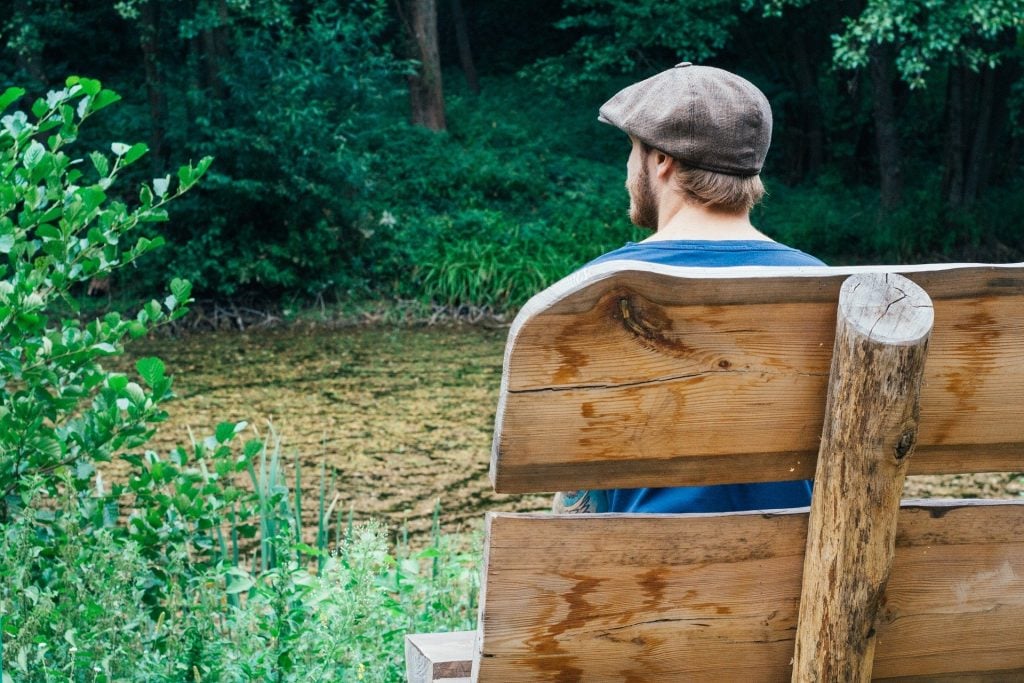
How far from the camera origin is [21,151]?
304 cm

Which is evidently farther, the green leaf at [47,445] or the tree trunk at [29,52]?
the tree trunk at [29,52]

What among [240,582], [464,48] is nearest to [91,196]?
[240,582]

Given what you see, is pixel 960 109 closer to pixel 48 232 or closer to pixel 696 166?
pixel 48 232

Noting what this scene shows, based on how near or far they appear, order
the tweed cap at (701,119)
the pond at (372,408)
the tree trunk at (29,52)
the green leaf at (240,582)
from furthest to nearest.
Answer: the tree trunk at (29,52), the pond at (372,408), the green leaf at (240,582), the tweed cap at (701,119)

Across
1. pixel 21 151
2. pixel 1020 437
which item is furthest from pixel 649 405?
pixel 21 151

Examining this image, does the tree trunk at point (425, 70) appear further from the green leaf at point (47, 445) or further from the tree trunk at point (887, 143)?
the green leaf at point (47, 445)

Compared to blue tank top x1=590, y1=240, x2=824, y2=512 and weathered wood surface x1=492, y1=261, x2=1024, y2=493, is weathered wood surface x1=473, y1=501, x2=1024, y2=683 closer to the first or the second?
weathered wood surface x1=492, y1=261, x2=1024, y2=493

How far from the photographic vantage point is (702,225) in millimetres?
2057

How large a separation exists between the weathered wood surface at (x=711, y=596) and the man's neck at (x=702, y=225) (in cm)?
64

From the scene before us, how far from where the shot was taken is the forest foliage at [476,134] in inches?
482

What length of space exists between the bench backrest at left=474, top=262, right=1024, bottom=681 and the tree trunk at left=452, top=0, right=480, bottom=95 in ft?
60.9

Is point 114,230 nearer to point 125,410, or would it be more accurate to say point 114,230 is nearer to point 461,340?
point 125,410

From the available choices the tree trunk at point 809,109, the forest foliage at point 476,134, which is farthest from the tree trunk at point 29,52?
the tree trunk at point 809,109

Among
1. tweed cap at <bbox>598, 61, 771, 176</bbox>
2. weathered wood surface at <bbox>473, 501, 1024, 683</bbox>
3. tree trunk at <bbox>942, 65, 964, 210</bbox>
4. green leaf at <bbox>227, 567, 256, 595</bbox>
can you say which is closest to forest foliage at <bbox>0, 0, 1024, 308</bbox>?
tree trunk at <bbox>942, 65, 964, 210</bbox>
